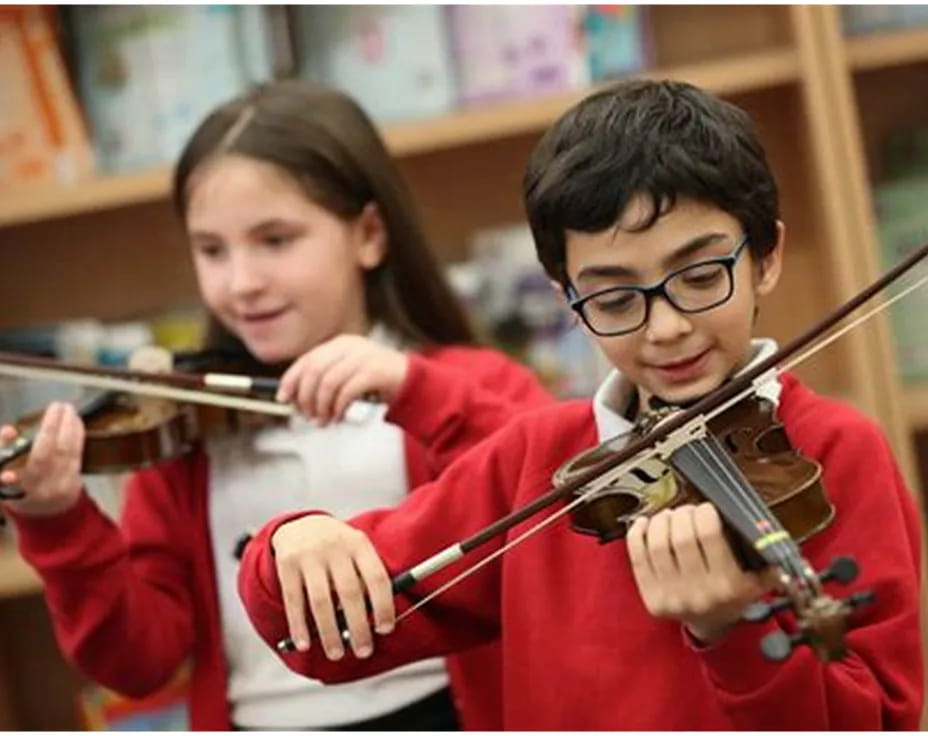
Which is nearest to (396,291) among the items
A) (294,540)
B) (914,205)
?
(294,540)

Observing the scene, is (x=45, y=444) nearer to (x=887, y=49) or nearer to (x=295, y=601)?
(x=295, y=601)

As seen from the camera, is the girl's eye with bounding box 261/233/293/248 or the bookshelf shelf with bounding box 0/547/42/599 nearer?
the girl's eye with bounding box 261/233/293/248

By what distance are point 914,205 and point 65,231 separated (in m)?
1.08

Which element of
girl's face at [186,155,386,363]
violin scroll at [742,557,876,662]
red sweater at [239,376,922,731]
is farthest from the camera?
girl's face at [186,155,386,363]

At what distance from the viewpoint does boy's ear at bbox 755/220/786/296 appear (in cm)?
81

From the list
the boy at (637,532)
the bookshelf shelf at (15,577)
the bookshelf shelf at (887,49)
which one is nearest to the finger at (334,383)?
the boy at (637,532)

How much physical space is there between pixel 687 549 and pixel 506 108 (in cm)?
108

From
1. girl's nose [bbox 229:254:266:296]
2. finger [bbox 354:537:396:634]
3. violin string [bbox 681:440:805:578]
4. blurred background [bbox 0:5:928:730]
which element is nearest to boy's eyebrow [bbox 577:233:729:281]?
violin string [bbox 681:440:805:578]

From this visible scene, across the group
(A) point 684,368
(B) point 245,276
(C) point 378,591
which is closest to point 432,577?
(C) point 378,591

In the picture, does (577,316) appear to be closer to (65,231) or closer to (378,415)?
(378,415)

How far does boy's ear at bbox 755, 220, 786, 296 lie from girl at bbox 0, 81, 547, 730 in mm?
339

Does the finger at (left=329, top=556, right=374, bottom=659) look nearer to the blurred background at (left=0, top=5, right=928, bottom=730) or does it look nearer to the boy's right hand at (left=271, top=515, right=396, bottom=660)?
the boy's right hand at (left=271, top=515, right=396, bottom=660)

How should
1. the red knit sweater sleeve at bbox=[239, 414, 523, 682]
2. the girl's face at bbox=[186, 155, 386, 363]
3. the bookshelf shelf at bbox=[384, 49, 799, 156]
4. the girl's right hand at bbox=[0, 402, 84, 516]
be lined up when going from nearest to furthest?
the red knit sweater sleeve at bbox=[239, 414, 523, 682] → the girl's right hand at bbox=[0, 402, 84, 516] → the girl's face at bbox=[186, 155, 386, 363] → the bookshelf shelf at bbox=[384, 49, 799, 156]

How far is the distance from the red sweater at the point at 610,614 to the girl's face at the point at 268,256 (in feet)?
1.06
